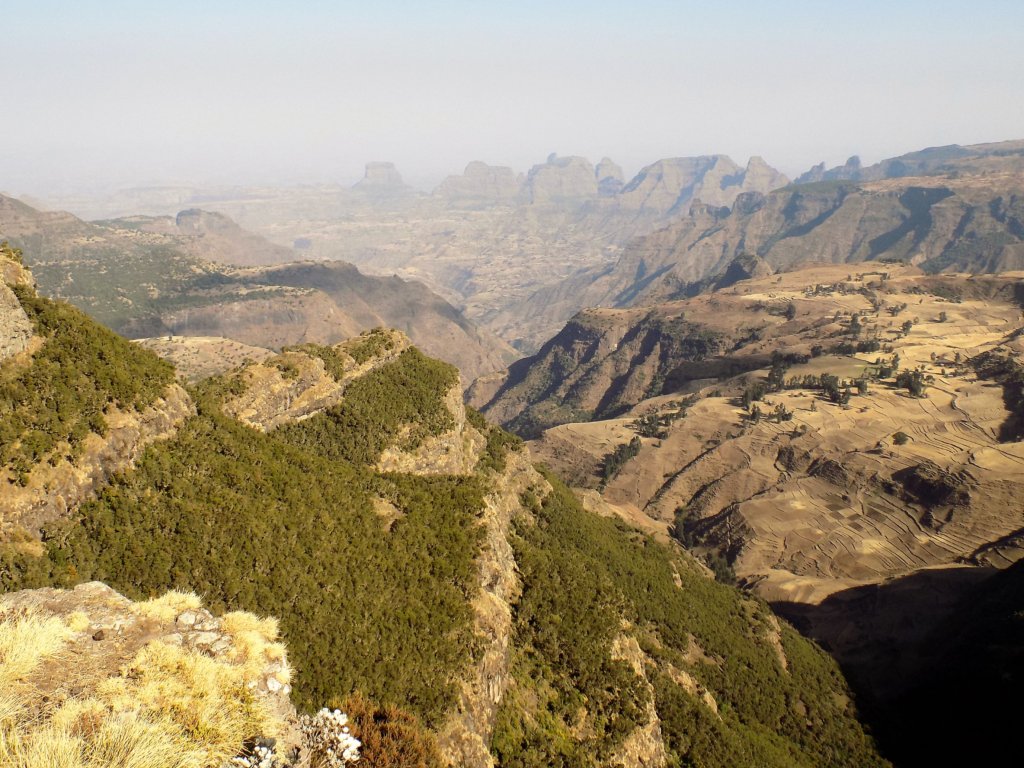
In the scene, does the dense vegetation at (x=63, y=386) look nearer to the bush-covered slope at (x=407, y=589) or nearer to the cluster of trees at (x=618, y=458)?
the bush-covered slope at (x=407, y=589)

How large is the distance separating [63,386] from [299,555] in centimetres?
1359

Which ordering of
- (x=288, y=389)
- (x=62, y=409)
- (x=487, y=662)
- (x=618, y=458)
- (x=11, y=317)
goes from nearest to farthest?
(x=62, y=409) < (x=11, y=317) < (x=487, y=662) < (x=288, y=389) < (x=618, y=458)

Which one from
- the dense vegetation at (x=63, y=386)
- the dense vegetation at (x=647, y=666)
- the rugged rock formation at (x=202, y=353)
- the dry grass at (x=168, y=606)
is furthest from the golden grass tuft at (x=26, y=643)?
the rugged rock formation at (x=202, y=353)

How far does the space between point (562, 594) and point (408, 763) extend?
917 inches

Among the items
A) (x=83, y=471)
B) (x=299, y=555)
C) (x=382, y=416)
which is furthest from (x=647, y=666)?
(x=83, y=471)

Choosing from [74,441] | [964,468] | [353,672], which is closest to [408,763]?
[353,672]

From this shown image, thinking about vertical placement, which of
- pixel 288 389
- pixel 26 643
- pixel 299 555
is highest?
pixel 26 643

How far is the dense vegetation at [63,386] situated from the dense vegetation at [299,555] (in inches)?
115

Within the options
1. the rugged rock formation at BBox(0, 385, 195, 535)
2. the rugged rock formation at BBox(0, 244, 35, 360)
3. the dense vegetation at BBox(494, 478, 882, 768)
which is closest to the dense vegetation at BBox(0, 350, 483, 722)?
the rugged rock formation at BBox(0, 385, 195, 535)

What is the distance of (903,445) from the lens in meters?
112

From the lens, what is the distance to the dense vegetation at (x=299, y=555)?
2309 cm

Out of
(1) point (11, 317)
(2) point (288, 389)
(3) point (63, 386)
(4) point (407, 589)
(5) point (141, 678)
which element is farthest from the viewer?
(2) point (288, 389)

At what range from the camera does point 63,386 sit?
26.2m

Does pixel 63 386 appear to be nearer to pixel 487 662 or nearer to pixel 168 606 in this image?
pixel 168 606
